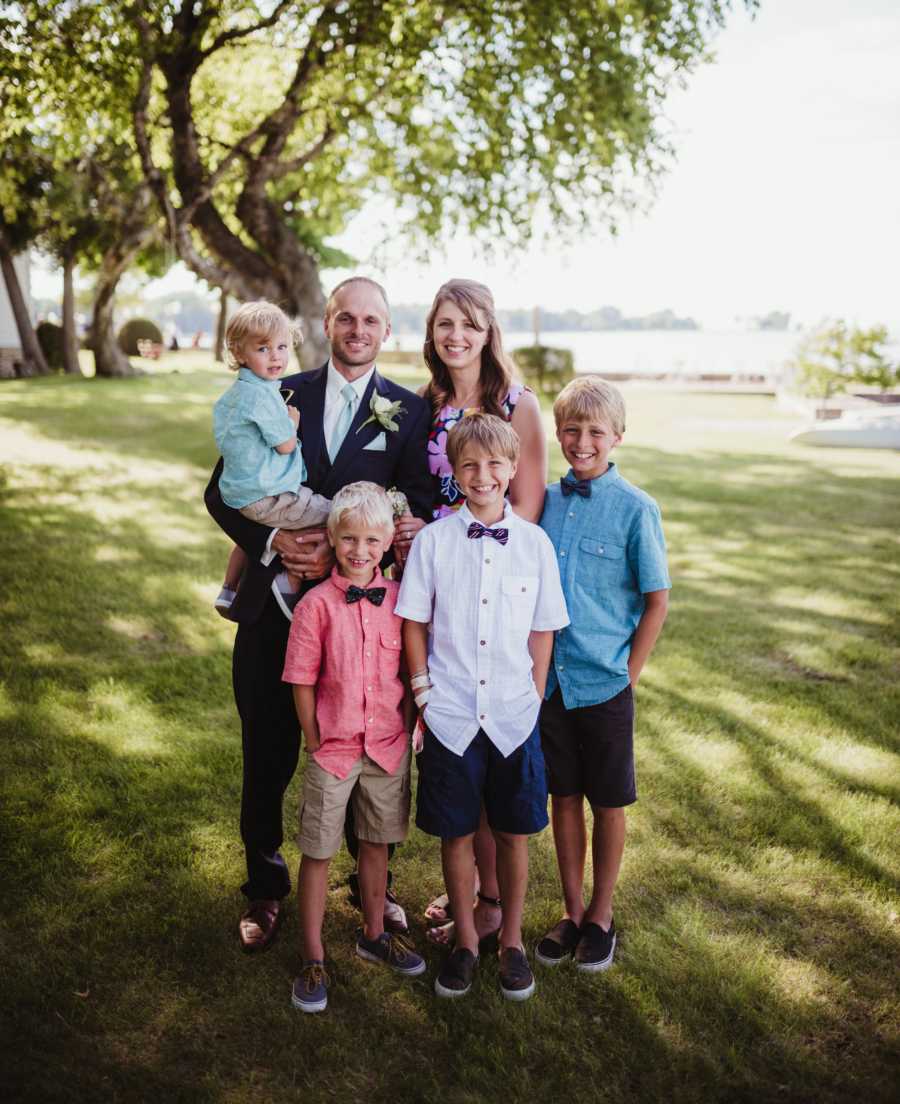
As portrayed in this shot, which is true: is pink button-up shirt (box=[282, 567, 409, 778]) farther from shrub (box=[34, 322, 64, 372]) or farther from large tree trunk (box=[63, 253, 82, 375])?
shrub (box=[34, 322, 64, 372])

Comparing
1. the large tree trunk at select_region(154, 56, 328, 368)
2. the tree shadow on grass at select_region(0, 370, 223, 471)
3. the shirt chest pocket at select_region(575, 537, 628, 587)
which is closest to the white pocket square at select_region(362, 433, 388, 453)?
the shirt chest pocket at select_region(575, 537, 628, 587)

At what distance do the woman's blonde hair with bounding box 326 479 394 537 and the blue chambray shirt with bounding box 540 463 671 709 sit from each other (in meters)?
0.62

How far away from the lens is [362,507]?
271cm

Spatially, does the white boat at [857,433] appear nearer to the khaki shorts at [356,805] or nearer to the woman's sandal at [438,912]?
the woman's sandal at [438,912]

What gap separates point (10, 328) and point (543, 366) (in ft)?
53.4

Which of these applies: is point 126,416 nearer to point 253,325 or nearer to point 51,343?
point 51,343

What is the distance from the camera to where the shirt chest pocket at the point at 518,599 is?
2.75 metres

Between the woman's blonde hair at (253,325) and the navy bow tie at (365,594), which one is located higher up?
the woman's blonde hair at (253,325)

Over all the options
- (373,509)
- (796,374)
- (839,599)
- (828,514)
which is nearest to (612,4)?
(828,514)

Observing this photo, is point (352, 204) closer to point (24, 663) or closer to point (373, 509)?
→ point (24, 663)

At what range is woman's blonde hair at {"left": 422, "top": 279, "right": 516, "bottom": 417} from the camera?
2.91m

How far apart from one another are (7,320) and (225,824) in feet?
88.6

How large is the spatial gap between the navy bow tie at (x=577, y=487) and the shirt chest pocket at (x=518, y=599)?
0.37 m

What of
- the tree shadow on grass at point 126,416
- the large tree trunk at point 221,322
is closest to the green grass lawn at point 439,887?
the tree shadow on grass at point 126,416
